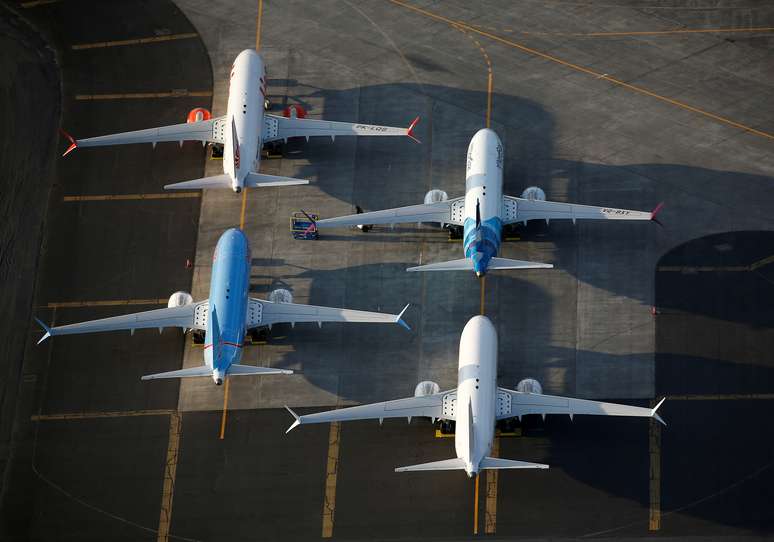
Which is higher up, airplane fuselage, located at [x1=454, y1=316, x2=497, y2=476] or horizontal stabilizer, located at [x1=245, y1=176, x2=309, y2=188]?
horizontal stabilizer, located at [x1=245, y1=176, x2=309, y2=188]

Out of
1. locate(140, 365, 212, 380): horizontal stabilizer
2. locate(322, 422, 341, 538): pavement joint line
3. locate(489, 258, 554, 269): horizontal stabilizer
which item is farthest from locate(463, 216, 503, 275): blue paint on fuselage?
locate(140, 365, 212, 380): horizontal stabilizer

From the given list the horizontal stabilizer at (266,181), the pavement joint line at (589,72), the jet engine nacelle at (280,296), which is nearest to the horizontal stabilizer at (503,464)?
the jet engine nacelle at (280,296)

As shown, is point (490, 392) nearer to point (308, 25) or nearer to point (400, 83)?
point (400, 83)

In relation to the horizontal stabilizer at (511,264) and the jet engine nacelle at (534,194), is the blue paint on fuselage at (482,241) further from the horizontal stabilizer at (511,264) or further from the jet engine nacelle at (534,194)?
the jet engine nacelle at (534,194)

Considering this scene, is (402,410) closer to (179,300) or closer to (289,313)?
(289,313)

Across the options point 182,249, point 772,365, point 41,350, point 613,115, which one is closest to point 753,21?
point 613,115

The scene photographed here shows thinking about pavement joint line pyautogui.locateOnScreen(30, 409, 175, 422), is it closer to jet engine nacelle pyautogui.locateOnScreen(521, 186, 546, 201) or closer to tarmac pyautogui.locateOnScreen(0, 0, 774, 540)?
tarmac pyautogui.locateOnScreen(0, 0, 774, 540)
